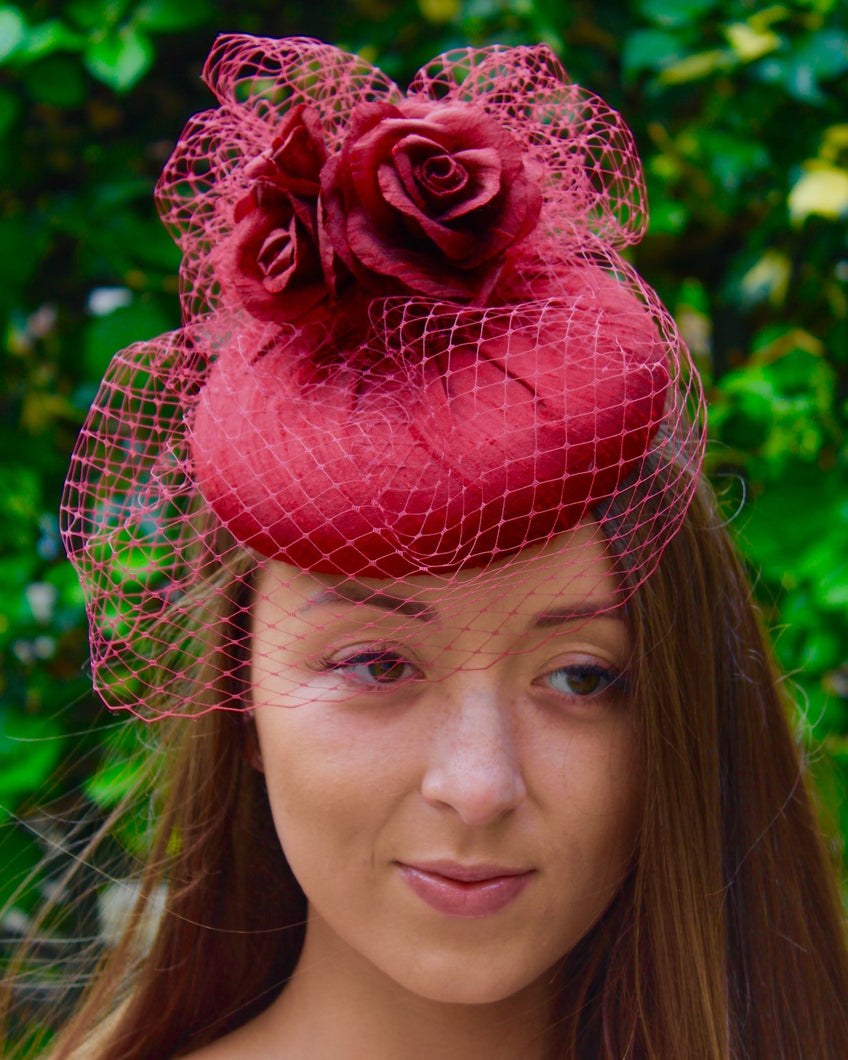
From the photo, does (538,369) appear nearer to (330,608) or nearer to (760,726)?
(330,608)

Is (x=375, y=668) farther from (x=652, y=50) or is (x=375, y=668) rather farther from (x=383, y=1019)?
(x=652, y=50)

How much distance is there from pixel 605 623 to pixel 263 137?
2.21ft

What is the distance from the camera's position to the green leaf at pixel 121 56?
1.69 meters

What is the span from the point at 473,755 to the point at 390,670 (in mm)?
131

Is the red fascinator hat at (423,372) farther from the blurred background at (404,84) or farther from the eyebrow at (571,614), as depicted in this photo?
the blurred background at (404,84)

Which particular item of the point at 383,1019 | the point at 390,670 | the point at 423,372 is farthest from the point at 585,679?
the point at 383,1019

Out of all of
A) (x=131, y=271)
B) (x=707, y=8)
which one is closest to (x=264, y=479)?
(x=131, y=271)

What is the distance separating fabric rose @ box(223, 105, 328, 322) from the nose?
0.40m

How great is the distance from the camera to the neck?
1.25 m

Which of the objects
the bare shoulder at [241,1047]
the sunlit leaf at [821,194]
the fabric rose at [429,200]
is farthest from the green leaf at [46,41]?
the bare shoulder at [241,1047]

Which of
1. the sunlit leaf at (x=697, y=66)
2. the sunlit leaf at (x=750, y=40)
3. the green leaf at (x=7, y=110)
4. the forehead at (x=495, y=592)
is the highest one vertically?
the sunlit leaf at (x=750, y=40)

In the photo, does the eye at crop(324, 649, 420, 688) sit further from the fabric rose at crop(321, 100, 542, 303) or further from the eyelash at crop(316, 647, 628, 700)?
the fabric rose at crop(321, 100, 542, 303)

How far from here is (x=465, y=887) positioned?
109cm

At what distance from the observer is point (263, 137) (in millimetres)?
1294
